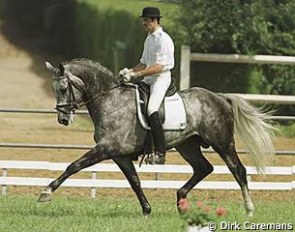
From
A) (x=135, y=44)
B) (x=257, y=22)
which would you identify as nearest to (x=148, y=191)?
(x=257, y=22)

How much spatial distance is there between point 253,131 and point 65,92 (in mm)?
2392

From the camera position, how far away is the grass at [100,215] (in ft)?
27.9

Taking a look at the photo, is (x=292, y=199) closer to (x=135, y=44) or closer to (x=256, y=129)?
(x=256, y=129)

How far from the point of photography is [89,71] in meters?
9.66

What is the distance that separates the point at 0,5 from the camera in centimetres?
2939

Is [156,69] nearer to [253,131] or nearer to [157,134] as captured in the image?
[157,134]

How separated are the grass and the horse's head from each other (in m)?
1.08

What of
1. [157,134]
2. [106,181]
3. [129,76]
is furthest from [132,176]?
[106,181]

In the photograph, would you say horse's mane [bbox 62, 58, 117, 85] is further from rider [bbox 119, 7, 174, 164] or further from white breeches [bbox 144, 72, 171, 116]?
white breeches [bbox 144, 72, 171, 116]

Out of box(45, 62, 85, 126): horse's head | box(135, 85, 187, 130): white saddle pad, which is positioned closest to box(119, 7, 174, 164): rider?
box(135, 85, 187, 130): white saddle pad

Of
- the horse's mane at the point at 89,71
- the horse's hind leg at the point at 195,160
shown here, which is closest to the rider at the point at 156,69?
the horse's mane at the point at 89,71

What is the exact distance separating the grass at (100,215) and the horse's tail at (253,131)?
687 millimetres

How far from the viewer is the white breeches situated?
372 inches

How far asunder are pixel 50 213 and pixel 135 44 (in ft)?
56.4
